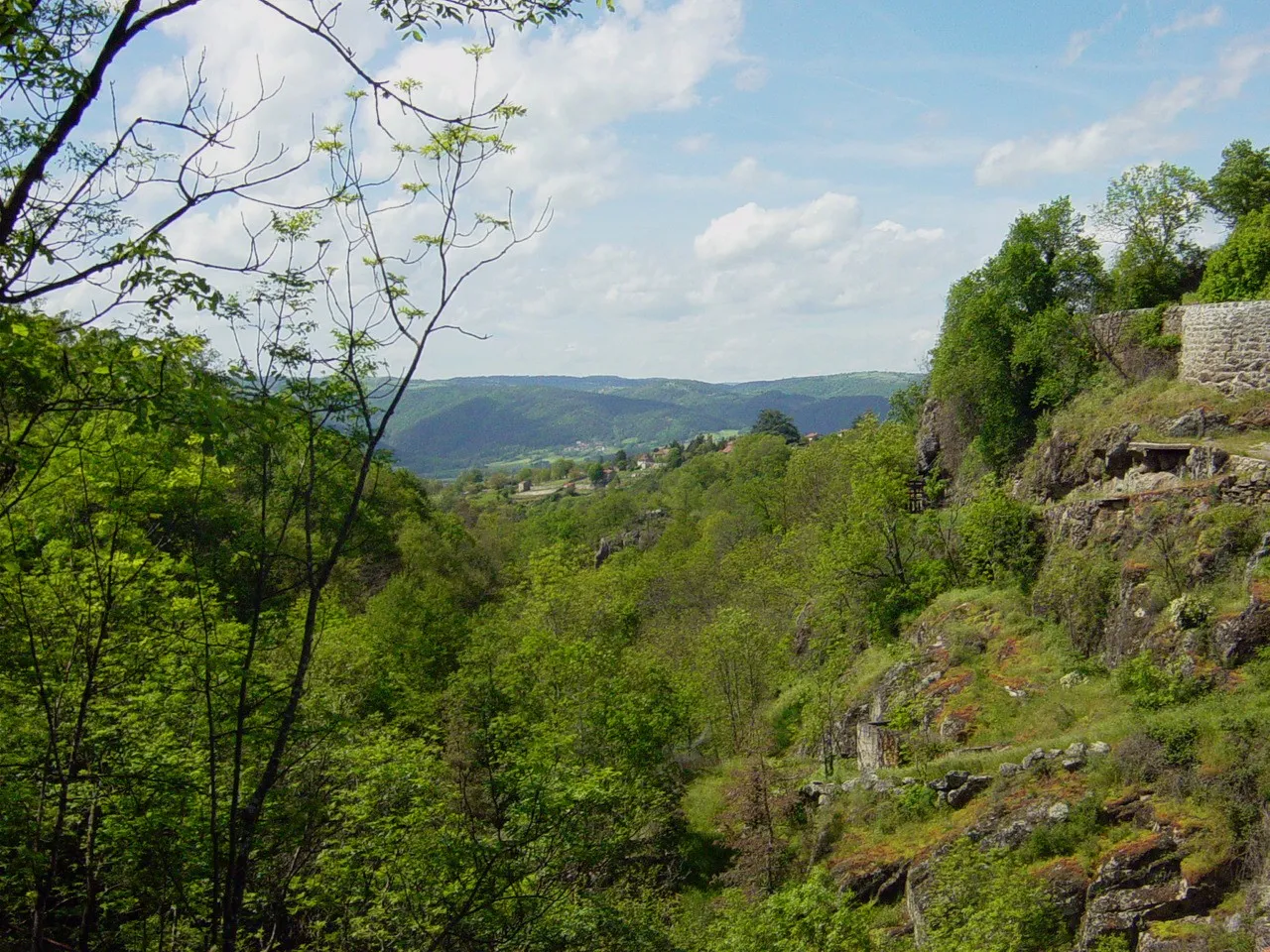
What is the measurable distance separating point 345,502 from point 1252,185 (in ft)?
86.5

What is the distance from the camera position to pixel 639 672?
26641 mm

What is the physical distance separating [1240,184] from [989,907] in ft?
72.4

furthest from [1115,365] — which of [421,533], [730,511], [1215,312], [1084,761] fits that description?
[730,511]

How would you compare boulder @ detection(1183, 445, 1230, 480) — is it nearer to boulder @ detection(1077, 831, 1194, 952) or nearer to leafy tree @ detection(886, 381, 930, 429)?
boulder @ detection(1077, 831, 1194, 952)

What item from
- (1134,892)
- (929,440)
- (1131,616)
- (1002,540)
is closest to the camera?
(1134,892)

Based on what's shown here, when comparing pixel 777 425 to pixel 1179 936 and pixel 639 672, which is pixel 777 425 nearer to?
pixel 639 672

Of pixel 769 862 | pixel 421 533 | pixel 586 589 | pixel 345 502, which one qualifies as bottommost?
pixel 769 862

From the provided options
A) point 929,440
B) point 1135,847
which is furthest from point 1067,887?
point 929,440

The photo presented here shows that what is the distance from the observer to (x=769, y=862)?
1816 centimetres

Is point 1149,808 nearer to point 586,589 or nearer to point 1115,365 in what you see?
point 1115,365

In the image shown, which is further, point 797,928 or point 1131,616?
point 1131,616

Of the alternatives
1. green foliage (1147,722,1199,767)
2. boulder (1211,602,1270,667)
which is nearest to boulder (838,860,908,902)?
green foliage (1147,722,1199,767)

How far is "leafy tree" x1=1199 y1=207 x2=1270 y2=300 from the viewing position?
66.7ft

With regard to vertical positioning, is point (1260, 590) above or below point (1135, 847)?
above
